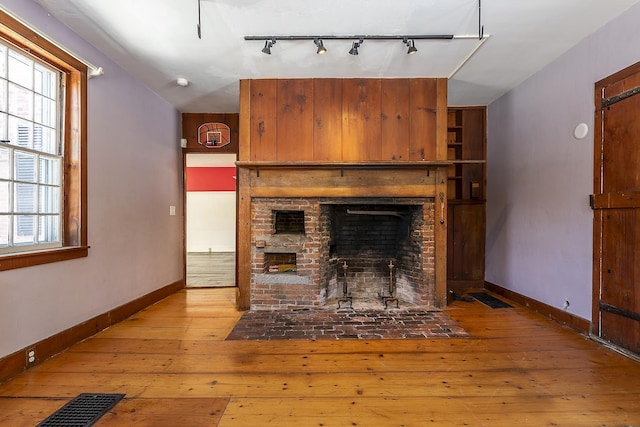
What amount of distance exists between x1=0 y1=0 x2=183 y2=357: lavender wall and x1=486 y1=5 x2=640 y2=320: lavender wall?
4.66 metres

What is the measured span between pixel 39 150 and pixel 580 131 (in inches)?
191

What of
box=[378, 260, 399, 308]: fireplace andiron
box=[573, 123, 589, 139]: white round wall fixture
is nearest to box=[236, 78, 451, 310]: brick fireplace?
box=[378, 260, 399, 308]: fireplace andiron

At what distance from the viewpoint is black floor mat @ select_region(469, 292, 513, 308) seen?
11.4ft

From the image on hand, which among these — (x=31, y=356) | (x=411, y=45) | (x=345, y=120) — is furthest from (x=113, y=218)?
(x=411, y=45)

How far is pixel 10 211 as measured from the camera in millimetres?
2074

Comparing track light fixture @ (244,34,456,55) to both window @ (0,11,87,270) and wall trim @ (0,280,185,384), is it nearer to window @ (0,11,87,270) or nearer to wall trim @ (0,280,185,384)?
window @ (0,11,87,270)

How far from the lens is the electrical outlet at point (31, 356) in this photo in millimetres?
2088

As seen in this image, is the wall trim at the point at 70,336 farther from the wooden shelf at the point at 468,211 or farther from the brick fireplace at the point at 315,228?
the wooden shelf at the point at 468,211

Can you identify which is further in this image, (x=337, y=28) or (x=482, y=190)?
(x=482, y=190)

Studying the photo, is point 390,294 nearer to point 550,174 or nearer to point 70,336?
point 550,174

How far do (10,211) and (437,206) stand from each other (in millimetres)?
3879

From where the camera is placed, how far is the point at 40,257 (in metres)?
2.17

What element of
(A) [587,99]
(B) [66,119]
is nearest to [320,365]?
(B) [66,119]

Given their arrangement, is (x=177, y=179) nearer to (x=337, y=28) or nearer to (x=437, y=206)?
(x=337, y=28)
